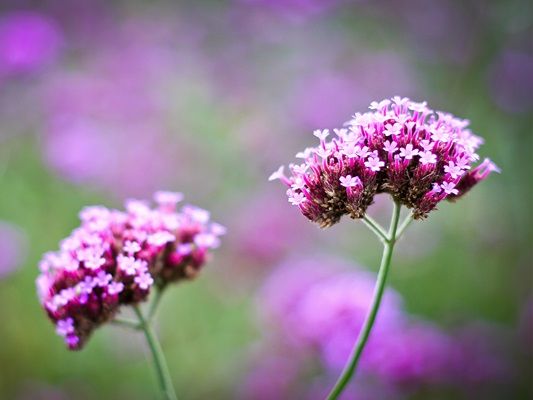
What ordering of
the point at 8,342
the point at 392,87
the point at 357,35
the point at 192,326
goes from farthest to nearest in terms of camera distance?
the point at 357,35
the point at 392,87
the point at 192,326
the point at 8,342

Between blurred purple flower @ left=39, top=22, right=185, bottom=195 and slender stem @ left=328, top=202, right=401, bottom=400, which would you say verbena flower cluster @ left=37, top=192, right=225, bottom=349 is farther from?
blurred purple flower @ left=39, top=22, right=185, bottom=195

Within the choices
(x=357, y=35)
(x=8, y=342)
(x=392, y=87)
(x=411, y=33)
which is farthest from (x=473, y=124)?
(x=8, y=342)

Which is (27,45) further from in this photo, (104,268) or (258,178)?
(104,268)

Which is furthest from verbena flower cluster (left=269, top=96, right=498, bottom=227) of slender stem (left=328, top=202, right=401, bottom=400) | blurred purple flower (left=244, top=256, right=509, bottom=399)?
blurred purple flower (left=244, top=256, right=509, bottom=399)

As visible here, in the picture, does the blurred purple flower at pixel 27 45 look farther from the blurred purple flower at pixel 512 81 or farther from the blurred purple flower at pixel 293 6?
the blurred purple flower at pixel 512 81

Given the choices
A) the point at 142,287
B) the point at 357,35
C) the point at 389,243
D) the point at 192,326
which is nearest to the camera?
the point at 389,243

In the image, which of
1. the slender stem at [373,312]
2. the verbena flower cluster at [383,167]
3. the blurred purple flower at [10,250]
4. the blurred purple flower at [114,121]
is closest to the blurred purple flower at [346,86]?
the blurred purple flower at [114,121]

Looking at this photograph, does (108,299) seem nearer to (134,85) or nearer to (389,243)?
(389,243)
